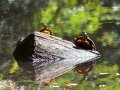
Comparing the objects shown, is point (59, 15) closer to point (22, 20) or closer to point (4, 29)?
point (22, 20)

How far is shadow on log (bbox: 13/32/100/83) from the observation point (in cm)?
840

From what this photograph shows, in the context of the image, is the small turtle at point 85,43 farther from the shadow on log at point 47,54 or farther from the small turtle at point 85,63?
the shadow on log at point 47,54

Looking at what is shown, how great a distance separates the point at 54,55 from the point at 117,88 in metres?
2.24

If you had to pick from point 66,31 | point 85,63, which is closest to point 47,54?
point 85,63

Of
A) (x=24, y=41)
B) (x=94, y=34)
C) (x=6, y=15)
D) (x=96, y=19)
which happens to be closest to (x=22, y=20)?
(x=6, y=15)

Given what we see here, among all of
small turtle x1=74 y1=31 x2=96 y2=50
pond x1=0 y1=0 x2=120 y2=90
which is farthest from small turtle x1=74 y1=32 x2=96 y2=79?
pond x1=0 y1=0 x2=120 y2=90

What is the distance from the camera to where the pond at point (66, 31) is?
7027mm

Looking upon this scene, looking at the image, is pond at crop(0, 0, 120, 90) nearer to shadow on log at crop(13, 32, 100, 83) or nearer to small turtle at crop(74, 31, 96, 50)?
shadow on log at crop(13, 32, 100, 83)

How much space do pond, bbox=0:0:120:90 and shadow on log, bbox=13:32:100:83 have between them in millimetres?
198

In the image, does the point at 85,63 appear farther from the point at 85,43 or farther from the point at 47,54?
the point at 47,54

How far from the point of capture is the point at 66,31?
12.1m

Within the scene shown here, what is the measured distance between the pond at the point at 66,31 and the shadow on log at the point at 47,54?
0.20m

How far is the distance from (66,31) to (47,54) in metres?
3.52

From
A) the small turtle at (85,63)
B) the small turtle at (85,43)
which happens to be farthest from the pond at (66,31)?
the small turtle at (85,43)
